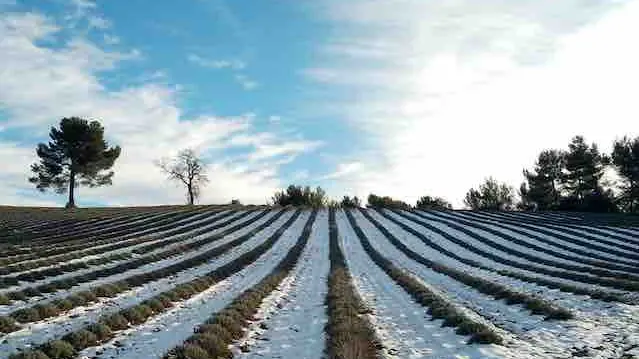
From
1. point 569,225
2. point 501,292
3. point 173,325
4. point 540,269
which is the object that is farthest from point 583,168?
point 173,325

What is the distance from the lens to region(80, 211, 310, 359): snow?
12234 mm

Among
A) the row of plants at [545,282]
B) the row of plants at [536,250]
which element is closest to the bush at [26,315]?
the row of plants at [545,282]

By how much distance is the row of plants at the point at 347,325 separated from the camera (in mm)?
12016

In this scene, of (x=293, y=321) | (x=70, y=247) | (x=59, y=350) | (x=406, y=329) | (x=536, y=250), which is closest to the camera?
(x=59, y=350)

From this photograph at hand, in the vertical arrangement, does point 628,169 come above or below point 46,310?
above

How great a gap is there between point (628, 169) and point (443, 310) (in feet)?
251

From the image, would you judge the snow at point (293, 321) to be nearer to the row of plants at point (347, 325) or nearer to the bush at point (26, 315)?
the row of plants at point (347, 325)

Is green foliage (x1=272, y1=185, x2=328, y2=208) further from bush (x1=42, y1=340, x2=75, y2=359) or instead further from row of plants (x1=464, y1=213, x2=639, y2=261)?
bush (x1=42, y1=340, x2=75, y2=359)

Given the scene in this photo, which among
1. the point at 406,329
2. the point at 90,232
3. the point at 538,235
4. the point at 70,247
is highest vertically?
the point at 90,232

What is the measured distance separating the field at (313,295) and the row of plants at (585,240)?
26 cm

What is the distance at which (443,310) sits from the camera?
55.0 ft

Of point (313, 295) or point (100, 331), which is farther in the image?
point (313, 295)

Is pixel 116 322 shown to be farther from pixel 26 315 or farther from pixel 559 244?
pixel 559 244

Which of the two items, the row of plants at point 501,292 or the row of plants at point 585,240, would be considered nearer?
the row of plants at point 501,292
